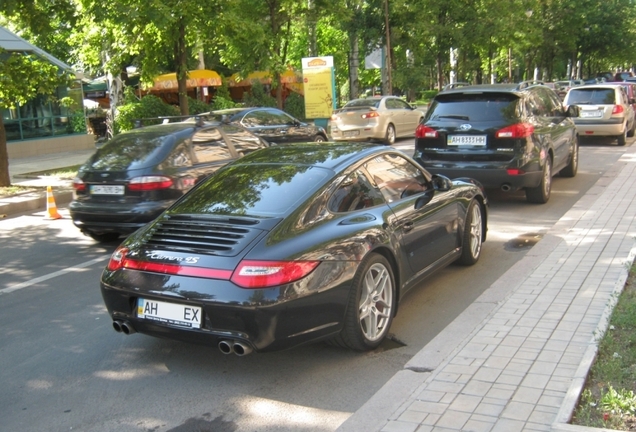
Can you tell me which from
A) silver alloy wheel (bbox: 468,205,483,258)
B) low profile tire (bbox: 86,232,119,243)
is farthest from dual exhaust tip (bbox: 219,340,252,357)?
low profile tire (bbox: 86,232,119,243)

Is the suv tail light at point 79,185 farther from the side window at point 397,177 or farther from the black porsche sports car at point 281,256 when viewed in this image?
the side window at point 397,177

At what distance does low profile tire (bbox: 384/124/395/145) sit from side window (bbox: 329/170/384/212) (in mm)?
17192

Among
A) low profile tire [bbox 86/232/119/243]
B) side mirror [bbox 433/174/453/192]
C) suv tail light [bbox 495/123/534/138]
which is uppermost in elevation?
suv tail light [bbox 495/123/534/138]

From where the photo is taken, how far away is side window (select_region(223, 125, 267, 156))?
400 inches

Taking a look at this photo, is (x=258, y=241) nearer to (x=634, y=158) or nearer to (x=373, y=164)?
(x=373, y=164)

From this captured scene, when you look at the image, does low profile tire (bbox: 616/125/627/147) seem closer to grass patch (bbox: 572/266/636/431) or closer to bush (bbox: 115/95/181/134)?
grass patch (bbox: 572/266/636/431)

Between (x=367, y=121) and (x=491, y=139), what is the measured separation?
39.7 ft

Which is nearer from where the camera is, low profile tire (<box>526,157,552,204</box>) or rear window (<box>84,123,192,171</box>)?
rear window (<box>84,123,192,171</box>)

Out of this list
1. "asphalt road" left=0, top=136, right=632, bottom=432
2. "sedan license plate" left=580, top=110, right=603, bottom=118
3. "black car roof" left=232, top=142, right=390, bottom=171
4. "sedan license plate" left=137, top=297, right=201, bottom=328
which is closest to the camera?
"asphalt road" left=0, top=136, right=632, bottom=432

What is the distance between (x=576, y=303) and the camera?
591 cm

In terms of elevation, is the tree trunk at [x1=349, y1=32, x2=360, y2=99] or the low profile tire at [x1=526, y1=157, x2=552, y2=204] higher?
the tree trunk at [x1=349, y1=32, x2=360, y2=99]

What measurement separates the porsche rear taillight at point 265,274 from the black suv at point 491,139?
6.42 m

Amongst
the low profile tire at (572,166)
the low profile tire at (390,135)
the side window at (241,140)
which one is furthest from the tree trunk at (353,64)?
the side window at (241,140)

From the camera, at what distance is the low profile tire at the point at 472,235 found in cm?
727
